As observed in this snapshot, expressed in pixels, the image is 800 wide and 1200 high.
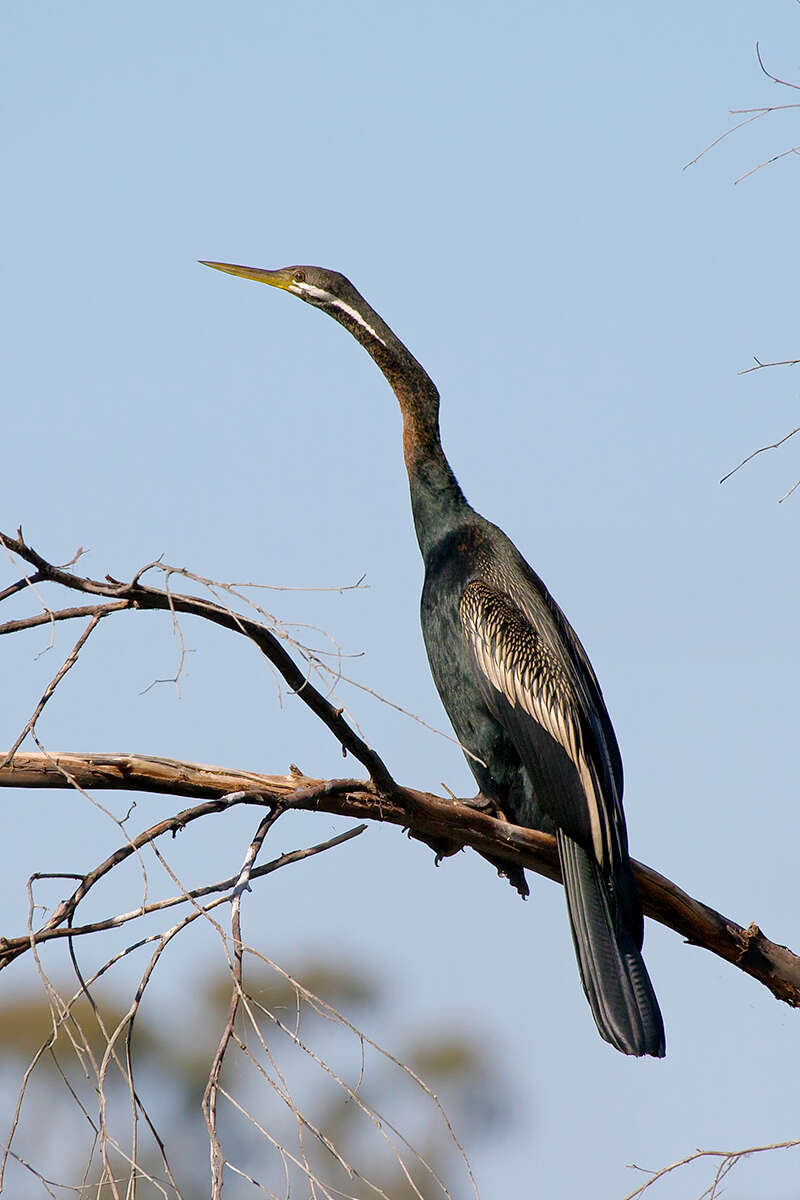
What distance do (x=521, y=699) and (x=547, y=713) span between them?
90 mm

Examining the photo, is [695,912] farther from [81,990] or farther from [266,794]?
[81,990]

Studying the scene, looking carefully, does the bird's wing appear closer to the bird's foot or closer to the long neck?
the bird's foot

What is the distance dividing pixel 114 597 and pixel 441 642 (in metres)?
1.95

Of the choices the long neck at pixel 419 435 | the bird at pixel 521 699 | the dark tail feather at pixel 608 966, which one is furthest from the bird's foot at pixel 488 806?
the long neck at pixel 419 435

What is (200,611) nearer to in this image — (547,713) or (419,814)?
(419,814)

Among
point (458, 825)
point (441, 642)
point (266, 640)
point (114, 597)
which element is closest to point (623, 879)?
point (458, 825)

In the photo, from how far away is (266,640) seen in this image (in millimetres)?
2484

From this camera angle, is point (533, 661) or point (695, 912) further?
point (533, 661)

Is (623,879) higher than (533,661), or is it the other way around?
(533,661)

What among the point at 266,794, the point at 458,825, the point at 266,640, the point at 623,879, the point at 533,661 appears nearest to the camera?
the point at 266,640

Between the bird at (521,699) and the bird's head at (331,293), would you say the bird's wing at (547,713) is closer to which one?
the bird at (521,699)

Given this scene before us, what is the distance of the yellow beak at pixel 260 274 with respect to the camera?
4863 millimetres

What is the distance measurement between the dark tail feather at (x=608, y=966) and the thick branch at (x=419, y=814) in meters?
0.12

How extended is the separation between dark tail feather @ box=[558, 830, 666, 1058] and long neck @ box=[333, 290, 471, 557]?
4.26ft
